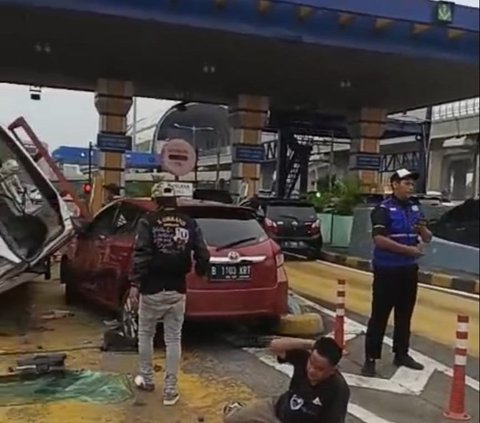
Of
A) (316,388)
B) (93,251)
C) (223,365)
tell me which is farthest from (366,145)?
(93,251)

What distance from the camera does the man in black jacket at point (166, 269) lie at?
373 centimetres

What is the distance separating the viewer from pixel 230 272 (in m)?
5.11

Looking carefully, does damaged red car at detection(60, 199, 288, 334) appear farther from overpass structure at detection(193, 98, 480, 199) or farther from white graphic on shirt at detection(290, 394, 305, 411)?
overpass structure at detection(193, 98, 480, 199)

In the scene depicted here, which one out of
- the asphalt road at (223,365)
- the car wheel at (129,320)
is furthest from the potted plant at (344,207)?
the car wheel at (129,320)

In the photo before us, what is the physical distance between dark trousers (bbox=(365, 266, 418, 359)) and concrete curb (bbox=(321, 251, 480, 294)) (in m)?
0.85

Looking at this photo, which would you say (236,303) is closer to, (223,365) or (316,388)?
(223,365)

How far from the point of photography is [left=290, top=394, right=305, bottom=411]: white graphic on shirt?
2.21 metres

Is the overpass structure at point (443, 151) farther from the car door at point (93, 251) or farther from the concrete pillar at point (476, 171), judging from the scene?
the car door at point (93, 251)

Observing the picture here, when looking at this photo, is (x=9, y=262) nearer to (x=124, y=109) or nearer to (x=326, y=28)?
(x=124, y=109)

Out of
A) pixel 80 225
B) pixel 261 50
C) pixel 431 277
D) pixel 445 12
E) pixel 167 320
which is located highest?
pixel 261 50

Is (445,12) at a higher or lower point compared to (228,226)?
higher

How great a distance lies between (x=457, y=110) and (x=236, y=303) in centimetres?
405

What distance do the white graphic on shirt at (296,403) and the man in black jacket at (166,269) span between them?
161 centimetres

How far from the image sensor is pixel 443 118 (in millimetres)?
1231
